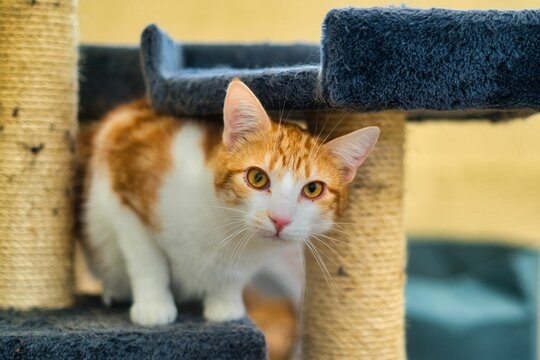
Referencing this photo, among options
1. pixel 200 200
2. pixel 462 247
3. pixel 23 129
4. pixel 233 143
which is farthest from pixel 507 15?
pixel 462 247

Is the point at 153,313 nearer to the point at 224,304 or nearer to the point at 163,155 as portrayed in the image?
the point at 224,304

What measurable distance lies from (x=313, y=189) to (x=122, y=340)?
0.41 metres

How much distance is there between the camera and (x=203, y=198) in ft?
3.95

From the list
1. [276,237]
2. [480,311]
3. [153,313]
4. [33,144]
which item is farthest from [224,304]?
[480,311]

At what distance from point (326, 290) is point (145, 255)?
363mm

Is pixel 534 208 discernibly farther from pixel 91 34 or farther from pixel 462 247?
pixel 91 34

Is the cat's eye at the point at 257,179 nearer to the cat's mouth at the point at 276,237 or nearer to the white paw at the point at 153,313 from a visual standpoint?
the cat's mouth at the point at 276,237

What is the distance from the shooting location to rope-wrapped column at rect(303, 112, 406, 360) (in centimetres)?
126

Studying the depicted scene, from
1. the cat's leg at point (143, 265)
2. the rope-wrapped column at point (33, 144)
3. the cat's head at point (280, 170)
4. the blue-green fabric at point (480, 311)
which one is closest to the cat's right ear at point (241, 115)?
the cat's head at point (280, 170)

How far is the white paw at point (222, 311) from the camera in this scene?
4.10 feet

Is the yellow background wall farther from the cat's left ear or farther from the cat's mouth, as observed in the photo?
the cat's mouth

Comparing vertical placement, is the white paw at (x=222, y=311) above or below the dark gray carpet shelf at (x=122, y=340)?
above

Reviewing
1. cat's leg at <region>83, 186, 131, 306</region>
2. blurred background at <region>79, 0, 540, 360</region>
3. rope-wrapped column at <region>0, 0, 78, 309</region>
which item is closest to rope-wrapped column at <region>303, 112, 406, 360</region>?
cat's leg at <region>83, 186, 131, 306</region>

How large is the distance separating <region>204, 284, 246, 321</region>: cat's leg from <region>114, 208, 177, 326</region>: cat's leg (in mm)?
68
